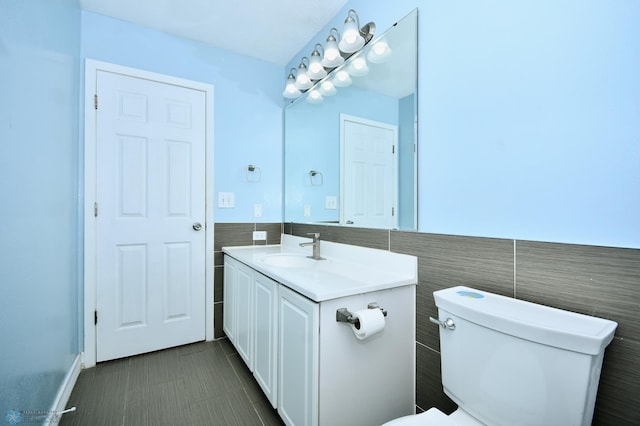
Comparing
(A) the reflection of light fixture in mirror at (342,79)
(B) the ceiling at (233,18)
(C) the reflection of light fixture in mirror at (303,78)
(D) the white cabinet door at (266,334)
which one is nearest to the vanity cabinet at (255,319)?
(D) the white cabinet door at (266,334)

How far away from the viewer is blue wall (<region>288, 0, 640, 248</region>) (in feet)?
2.45

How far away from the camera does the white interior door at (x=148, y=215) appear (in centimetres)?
186

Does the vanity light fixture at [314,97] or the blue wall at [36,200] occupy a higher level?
the vanity light fixture at [314,97]

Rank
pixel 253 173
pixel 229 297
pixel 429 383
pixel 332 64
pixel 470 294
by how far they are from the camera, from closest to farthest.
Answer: pixel 470 294 → pixel 429 383 → pixel 332 64 → pixel 229 297 → pixel 253 173

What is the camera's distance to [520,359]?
0.74 m

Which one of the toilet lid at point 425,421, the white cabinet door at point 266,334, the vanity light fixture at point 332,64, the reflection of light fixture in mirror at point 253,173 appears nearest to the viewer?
the toilet lid at point 425,421

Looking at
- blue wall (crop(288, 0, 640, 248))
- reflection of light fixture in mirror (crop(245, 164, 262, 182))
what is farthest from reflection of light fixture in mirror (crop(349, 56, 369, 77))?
reflection of light fixture in mirror (crop(245, 164, 262, 182))

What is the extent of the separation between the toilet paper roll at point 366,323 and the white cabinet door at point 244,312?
804 millimetres

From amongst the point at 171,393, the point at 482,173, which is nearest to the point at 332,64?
the point at 482,173

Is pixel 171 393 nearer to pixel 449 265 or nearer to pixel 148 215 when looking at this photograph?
pixel 148 215

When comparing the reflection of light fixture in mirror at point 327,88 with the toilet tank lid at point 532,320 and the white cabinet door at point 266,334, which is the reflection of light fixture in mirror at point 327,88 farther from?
the toilet tank lid at point 532,320

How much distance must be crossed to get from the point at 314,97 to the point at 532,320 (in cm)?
189

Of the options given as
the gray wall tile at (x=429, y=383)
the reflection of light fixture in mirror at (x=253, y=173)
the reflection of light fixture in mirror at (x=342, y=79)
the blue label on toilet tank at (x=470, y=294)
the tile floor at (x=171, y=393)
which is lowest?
the tile floor at (x=171, y=393)

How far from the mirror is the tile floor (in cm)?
114
